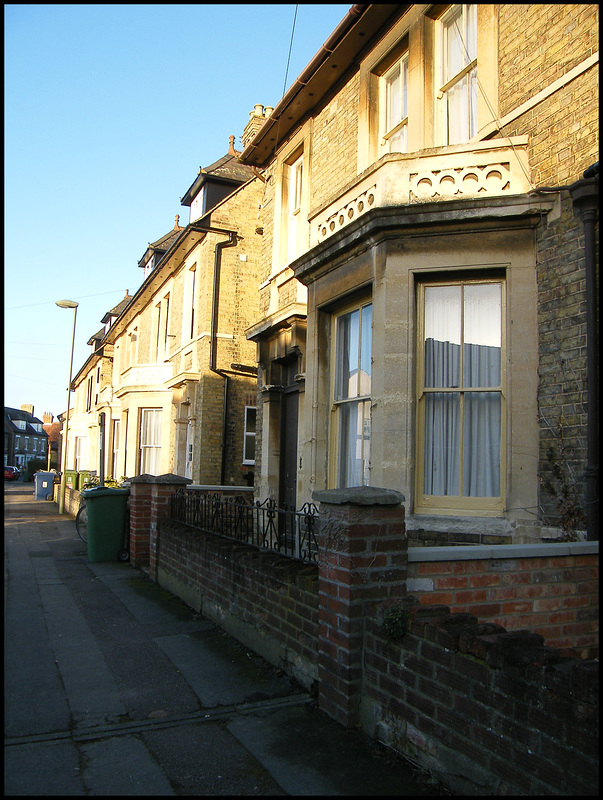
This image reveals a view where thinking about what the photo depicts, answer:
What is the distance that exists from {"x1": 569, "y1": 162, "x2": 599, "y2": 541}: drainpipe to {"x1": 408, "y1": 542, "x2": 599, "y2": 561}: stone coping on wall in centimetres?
70


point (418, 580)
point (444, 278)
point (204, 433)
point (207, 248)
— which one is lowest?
point (418, 580)

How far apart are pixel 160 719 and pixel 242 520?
264cm

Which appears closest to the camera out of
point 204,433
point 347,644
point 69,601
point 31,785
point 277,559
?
point 31,785

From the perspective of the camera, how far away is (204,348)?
16344 millimetres

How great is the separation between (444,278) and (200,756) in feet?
16.0

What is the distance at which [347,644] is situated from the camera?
3879 millimetres

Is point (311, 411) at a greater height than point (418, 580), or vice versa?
point (311, 411)

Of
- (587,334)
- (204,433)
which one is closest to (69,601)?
(587,334)

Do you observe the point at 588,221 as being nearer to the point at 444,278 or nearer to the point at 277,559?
the point at 444,278

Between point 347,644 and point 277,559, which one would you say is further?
point 277,559

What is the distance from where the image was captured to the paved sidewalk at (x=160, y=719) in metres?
3.34

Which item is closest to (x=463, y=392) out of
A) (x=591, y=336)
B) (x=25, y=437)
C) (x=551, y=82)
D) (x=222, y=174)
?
(x=591, y=336)

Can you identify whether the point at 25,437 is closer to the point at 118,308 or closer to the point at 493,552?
the point at 118,308

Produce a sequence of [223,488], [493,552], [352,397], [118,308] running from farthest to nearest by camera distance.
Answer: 1. [118,308]
2. [223,488]
3. [352,397]
4. [493,552]
